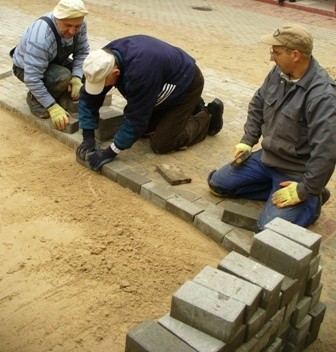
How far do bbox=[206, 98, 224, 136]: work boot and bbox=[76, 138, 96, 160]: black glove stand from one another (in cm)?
143

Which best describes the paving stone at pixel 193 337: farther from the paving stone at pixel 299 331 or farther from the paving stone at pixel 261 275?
the paving stone at pixel 299 331

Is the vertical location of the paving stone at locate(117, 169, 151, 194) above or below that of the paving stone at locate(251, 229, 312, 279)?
below

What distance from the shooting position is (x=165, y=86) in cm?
518

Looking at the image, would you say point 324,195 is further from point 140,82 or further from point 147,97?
point 140,82

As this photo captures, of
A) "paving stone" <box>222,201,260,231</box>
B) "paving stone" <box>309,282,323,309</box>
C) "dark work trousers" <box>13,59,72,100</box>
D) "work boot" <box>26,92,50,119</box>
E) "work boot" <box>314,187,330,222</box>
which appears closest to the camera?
"paving stone" <box>309,282,323,309</box>

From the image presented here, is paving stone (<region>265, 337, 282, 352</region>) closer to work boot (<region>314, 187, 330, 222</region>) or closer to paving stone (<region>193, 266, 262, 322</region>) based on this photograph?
paving stone (<region>193, 266, 262, 322</region>)

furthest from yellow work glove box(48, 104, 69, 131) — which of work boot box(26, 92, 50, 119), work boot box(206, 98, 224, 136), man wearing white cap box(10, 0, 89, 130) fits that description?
work boot box(206, 98, 224, 136)

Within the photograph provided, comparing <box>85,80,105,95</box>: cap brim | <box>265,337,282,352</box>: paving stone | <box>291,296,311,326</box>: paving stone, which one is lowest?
<box>265,337,282,352</box>: paving stone

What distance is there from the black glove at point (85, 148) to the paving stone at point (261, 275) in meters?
2.58

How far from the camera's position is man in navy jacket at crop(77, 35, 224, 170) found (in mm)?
4730

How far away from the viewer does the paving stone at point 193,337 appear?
2.51 metres

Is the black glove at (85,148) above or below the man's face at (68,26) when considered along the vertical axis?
below

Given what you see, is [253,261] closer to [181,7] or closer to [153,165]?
[153,165]

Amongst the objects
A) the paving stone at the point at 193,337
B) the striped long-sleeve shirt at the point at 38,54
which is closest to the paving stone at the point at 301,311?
the paving stone at the point at 193,337
